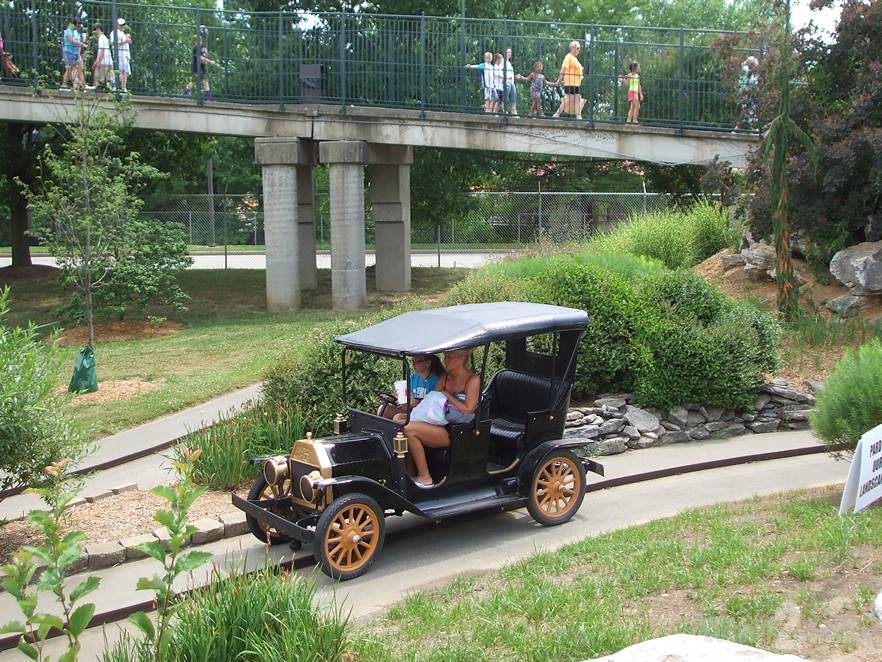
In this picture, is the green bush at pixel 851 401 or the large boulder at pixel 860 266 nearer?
the green bush at pixel 851 401

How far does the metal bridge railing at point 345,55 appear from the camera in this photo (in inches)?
870

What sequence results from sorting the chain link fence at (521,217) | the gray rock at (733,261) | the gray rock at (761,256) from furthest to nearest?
the chain link fence at (521,217) → the gray rock at (733,261) → the gray rock at (761,256)

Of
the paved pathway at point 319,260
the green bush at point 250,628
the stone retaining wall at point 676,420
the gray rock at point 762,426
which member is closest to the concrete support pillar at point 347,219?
the paved pathway at point 319,260

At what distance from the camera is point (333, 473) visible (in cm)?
755

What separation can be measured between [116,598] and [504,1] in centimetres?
2672

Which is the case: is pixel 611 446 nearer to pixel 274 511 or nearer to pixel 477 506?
pixel 477 506

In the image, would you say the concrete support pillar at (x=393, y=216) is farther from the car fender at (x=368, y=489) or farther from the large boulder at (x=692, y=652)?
the large boulder at (x=692, y=652)

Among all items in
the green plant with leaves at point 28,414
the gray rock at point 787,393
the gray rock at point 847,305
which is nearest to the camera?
the green plant with leaves at point 28,414

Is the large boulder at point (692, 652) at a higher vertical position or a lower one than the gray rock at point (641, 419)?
higher

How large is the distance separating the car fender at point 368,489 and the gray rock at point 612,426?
3.93m

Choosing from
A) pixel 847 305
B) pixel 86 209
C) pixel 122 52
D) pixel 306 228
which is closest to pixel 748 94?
pixel 847 305

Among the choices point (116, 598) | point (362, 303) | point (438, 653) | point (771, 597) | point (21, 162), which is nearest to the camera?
point (438, 653)

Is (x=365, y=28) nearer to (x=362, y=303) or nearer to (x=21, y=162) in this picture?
(x=362, y=303)

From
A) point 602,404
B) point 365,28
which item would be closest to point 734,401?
point 602,404
